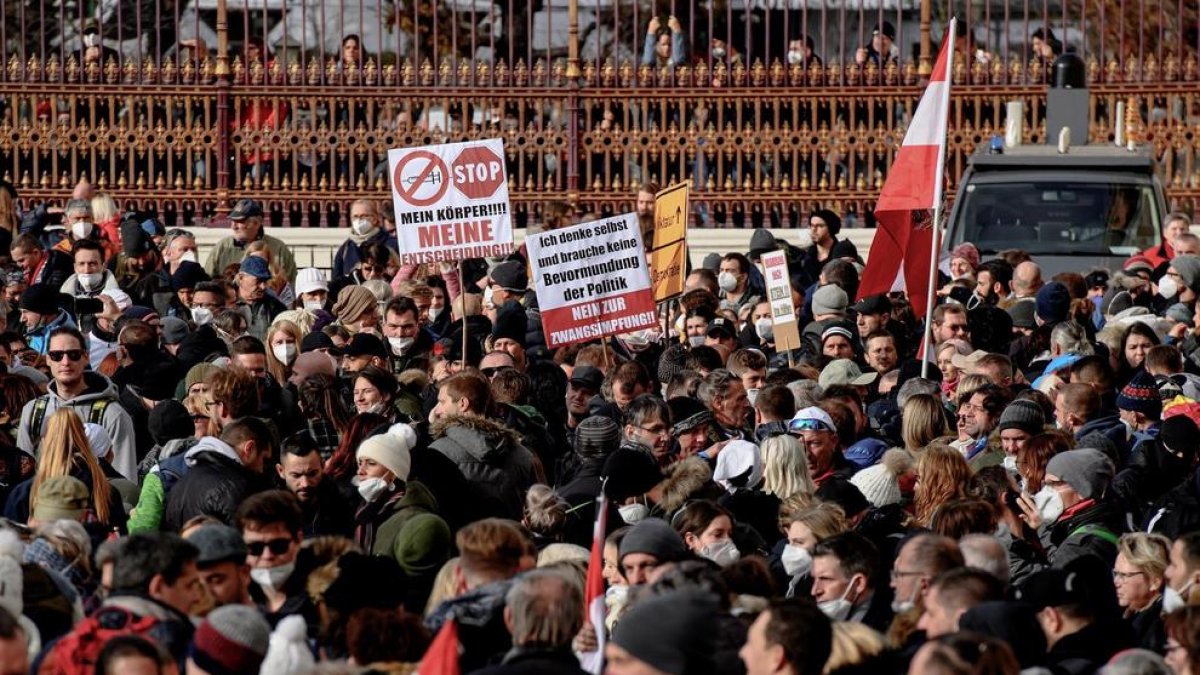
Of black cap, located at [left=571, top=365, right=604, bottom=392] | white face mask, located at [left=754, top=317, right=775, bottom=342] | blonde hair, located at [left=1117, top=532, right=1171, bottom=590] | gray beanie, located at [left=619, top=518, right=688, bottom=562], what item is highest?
gray beanie, located at [left=619, top=518, right=688, bottom=562]

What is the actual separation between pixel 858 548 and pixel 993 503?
1.45 m

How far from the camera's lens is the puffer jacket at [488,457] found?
1129 cm

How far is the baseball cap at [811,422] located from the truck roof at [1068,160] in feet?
29.8

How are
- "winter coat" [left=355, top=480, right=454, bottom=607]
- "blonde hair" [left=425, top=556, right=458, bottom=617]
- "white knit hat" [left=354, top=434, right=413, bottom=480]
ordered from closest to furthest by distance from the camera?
"blonde hair" [left=425, top=556, right=458, bottom=617]
"winter coat" [left=355, top=480, right=454, bottom=607]
"white knit hat" [left=354, top=434, right=413, bottom=480]

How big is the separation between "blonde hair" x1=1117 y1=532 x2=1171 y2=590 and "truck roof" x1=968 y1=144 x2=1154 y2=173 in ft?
36.8

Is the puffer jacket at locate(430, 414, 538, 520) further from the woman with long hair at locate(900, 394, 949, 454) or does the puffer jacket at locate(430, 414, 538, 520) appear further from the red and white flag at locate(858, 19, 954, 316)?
the red and white flag at locate(858, 19, 954, 316)

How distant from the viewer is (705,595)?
24.2 ft

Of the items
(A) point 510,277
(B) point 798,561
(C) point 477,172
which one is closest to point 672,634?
(B) point 798,561

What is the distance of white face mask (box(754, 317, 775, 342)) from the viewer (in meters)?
17.2

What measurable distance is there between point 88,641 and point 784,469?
4.41 meters

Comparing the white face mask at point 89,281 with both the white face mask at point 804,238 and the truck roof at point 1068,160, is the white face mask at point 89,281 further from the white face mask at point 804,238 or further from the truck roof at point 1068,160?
the truck roof at point 1068,160

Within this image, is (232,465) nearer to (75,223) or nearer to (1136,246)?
(75,223)

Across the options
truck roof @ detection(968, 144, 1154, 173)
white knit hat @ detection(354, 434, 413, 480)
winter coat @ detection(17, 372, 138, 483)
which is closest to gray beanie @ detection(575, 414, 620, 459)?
white knit hat @ detection(354, 434, 413, 480)

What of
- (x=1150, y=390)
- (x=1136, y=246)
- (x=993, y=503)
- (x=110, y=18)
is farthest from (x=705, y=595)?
(x=110, y=18)
